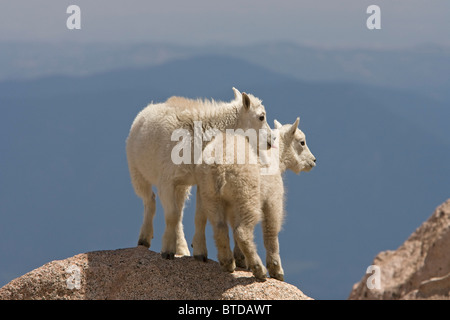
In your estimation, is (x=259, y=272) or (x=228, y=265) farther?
(x=228, y=265)

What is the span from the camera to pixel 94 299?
12.7 m

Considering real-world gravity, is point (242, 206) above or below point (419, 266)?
above

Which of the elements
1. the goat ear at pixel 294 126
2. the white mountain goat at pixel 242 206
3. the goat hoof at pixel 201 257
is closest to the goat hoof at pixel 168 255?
the goat hoof at pixel 201 257

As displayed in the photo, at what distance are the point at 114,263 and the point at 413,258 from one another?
6.18m

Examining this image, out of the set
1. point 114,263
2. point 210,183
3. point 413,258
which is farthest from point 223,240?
point 413,258

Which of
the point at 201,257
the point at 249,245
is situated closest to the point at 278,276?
the point at 249,245

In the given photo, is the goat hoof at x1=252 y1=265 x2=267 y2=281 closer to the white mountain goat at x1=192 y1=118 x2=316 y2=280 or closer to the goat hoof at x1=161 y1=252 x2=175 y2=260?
the white mountain goat at x1=192 y1=118 x2=316 y2=280

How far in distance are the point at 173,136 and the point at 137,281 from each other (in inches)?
106

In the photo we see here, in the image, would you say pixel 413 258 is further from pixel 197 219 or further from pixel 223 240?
pixel 197 219

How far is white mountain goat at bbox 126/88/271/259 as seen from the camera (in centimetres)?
1312

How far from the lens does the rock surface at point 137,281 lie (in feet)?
39.3

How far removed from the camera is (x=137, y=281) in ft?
41.4

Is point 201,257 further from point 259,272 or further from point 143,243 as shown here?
point 143,243
